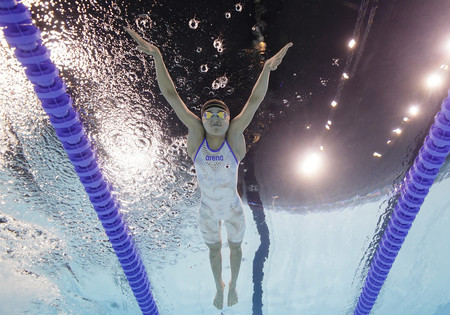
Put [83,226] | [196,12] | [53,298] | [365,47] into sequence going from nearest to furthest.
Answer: [196,12] < [365,47] < [83,226] < [53,298]

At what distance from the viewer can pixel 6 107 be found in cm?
268

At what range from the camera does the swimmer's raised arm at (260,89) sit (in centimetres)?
207

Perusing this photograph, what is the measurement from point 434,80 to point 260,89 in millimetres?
1396

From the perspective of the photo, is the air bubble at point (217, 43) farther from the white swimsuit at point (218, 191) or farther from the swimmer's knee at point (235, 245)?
the swimmer's knee at point (235, 245)

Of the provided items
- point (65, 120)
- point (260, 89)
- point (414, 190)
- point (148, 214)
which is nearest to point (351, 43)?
point (260, 89)

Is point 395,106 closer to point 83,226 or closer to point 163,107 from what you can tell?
point 163,107

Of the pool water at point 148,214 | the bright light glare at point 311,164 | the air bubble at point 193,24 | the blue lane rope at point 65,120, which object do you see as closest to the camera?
the blue lane rope at point 65,120

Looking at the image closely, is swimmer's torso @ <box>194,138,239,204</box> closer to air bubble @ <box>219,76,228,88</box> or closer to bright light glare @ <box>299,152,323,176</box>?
air bubble @ <box>219,76,228,88</box>

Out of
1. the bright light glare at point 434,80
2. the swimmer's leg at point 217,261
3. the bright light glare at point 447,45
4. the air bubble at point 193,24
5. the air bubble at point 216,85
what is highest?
the air bubble at point 193,24

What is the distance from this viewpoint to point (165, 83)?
2.15 metres

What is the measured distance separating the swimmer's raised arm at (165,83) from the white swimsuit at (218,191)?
0.67 ft

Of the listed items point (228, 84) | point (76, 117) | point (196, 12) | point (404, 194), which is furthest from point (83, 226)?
point (404, 194)

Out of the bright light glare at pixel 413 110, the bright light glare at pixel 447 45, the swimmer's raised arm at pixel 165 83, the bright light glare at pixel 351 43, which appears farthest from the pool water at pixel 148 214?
the bright light glare at pixel 447 45

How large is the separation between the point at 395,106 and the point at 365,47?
0.63 m
